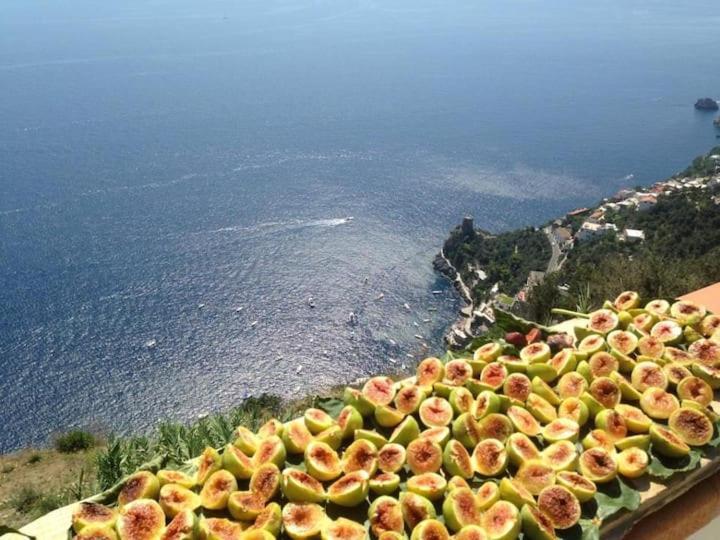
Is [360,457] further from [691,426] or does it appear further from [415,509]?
[691,426]

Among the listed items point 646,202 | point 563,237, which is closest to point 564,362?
point 563,237

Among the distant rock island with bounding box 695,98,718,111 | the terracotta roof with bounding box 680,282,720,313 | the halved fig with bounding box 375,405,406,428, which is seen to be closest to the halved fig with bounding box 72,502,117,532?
the halved fig with bounding box 375,405,406,428

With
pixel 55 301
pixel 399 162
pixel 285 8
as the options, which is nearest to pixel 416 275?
→ pixel 399 162

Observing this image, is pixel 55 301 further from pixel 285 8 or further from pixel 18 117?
pixel 285 8

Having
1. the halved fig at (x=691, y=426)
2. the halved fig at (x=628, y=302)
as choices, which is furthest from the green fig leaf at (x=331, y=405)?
the halved fig at (x=628, y=302)

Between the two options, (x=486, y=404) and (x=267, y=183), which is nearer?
(x=486, y=404)

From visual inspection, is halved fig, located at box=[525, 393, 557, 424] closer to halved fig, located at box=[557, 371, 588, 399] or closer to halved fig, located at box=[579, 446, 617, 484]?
halved fig, located at box=[557, 371, 588, 399]

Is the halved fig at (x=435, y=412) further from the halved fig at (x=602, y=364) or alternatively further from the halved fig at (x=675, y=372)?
the halved fig at (x=675, y=372)
